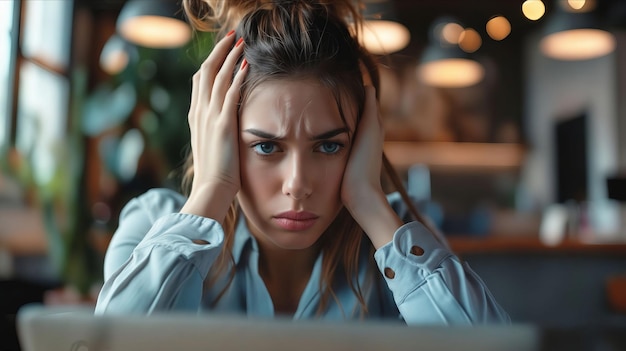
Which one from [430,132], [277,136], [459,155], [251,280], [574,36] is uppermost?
[574,36]

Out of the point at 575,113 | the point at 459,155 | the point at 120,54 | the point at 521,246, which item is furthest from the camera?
the point at 459,155

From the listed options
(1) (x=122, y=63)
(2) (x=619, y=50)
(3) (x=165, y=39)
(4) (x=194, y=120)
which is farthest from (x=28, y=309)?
(2) (x=619, y=50)

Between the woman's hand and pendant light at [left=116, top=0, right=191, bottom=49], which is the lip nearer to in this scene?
the woman's hand

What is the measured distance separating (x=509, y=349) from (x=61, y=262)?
6.41 feet

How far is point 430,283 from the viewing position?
0.72m

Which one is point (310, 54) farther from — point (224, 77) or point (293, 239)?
point (293, 239)

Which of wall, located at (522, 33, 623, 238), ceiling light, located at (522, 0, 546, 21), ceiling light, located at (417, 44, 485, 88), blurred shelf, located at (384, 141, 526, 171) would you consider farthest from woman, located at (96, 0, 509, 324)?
blurred shelf, located at (384, 141, 526, 171)

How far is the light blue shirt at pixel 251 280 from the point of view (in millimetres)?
664

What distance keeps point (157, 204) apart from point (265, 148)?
248 millimetres

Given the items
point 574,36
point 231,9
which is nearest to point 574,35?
point 574,36

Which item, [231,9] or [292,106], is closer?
[292,106]

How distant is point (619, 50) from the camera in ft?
12.7

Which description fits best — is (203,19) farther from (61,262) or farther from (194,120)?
(61,262)

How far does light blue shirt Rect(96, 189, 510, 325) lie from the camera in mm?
664
